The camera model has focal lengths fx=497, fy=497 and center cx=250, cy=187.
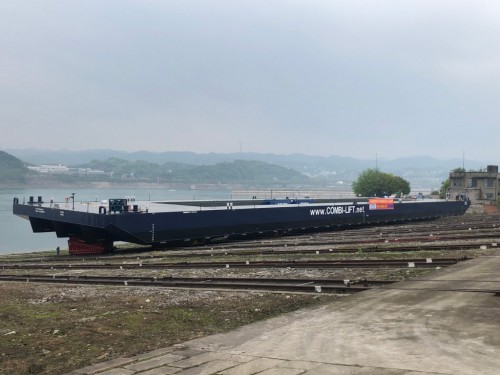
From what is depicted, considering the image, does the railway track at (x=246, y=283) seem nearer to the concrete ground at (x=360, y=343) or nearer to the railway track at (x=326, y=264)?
the concrete ground at (x=360, y=343)

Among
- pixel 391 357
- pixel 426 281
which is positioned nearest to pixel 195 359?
pixel 391 357

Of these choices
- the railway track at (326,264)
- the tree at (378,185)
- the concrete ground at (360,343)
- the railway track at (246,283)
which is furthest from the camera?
the tree at (378,185)

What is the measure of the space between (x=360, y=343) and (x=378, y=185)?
115918 mm

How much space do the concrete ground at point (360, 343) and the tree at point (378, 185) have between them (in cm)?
11051

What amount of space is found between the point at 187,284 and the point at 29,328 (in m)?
6.51

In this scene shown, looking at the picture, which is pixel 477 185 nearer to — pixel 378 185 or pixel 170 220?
pixel 378 185

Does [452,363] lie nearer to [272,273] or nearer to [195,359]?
[195,359]

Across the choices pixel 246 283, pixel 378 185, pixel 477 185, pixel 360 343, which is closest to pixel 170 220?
pixel 246 283

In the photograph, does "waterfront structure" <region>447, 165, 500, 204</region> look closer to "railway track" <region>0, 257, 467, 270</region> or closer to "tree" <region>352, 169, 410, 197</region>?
"tree" <region>352, 169, 410, 197</region>

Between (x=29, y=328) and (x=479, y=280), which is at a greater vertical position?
(x=479, y=280)

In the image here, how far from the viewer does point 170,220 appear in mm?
39656

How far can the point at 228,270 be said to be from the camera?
74.5ft

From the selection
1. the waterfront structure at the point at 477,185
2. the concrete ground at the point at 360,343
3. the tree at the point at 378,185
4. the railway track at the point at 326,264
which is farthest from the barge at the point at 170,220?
the tree at the point at 378,185

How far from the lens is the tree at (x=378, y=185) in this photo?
398ft
